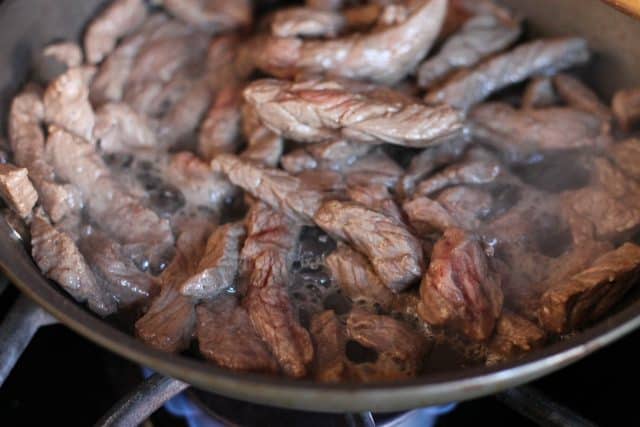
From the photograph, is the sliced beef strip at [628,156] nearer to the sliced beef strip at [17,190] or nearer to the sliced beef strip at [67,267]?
the sliced beef strip at [67,267]

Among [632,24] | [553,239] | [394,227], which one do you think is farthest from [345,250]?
[632,24]

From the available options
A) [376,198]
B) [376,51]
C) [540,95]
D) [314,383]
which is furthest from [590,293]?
[376,51]

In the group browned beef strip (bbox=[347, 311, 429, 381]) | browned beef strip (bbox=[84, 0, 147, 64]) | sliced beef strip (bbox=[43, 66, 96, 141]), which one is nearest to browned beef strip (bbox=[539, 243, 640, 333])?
browned beef strip (bbox=[347, 311, 429, 381])

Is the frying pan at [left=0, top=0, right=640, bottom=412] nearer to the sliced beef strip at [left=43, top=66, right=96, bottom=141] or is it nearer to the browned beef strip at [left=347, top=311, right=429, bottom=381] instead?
Answer: the browned beef strip at [left=347, top=311, right=429, bottom=381]

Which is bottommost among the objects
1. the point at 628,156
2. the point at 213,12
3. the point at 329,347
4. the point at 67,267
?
the point at 329,347

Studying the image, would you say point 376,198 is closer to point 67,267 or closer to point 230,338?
point 230,338

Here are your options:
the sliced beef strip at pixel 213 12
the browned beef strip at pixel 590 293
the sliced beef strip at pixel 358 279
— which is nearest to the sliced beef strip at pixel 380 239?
the sliced beef strip at pixel 358 279
